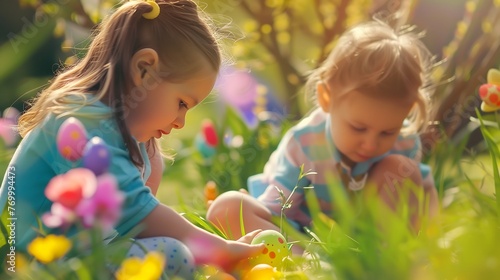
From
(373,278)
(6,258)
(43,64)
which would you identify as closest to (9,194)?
(6,258)

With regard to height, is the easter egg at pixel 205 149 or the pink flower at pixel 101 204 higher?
the pink flower at pixel 101 204

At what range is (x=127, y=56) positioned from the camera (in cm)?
198

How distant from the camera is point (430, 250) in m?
1.37

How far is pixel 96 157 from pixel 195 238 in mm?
284

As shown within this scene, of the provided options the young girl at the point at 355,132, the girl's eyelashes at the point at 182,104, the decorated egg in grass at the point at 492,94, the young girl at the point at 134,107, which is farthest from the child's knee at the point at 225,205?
the decorated egg in grass at the point at 492,94

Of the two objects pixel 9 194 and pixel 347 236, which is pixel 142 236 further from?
pixel 347 236

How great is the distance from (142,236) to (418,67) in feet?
4.17

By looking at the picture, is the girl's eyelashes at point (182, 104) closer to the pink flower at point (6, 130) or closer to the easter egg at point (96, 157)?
the easter egg at point (96, 157)

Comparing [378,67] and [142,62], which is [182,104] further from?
[378,67]

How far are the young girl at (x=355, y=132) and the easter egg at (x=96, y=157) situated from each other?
75cm

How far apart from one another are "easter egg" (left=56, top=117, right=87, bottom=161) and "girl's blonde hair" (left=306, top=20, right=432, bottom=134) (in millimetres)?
1082

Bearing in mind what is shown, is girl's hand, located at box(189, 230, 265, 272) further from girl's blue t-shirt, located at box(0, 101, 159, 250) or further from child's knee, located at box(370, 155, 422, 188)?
child's knee, located at box(370, 155, 422, 188)

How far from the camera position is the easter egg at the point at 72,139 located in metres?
1.79

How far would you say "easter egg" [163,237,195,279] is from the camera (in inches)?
68.6
